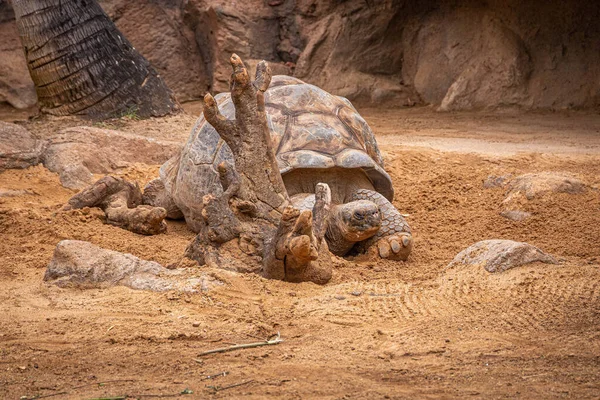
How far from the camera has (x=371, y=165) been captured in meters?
5.60

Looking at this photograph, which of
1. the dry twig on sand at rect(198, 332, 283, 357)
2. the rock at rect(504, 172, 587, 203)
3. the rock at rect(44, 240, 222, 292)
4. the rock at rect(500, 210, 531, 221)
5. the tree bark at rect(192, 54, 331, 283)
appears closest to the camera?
the dry twig on sand at rect(198, 332, 283, 357)

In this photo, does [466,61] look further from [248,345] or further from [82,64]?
[248,345]

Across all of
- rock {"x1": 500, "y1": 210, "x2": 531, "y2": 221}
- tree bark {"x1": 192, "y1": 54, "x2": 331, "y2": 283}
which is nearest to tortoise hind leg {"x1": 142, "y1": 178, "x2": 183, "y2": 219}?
tree bark {"x1": 192, "y1": 54, "x2": 331, "y2": 283}

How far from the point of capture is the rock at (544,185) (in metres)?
6.55

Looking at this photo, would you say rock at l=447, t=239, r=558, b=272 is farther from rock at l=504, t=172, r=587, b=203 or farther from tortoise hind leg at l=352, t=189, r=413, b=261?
rock at l=504, t=172, r=587, b=203

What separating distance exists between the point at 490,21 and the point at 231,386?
395 inches

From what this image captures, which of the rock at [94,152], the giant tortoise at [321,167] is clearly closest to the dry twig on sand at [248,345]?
the giant tortoise at [321,167]

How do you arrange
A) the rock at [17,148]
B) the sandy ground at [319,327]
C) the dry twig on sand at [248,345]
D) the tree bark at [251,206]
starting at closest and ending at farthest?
the sandy ground at [319,327], the dry twig on sand at [248,345], the tree bark at [251,206], the rock at [17,148]

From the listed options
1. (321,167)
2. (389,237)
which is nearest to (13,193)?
(321,167)

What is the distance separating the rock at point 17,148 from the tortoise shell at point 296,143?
5.44 feet

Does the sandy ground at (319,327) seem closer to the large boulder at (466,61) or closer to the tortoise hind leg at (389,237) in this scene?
the tortoise hind leg at (389,237)

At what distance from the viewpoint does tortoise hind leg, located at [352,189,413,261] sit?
199 inches

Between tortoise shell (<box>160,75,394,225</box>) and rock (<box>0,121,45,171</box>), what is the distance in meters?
1.66

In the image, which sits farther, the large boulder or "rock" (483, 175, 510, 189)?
the large boulder
